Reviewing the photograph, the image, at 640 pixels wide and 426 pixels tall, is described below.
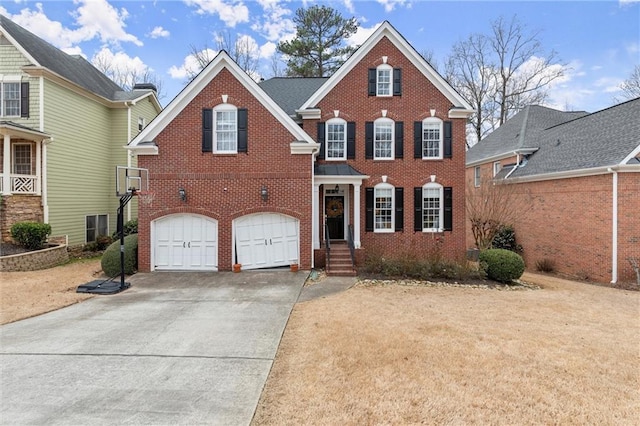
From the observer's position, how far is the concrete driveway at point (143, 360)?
381cm

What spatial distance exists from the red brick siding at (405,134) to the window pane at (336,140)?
1.61 ft

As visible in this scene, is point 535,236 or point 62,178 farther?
point 535,236

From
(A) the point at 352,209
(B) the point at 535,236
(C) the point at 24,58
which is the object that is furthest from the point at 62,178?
(B) the point at 535,236

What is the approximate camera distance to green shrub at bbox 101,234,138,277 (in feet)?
36.2

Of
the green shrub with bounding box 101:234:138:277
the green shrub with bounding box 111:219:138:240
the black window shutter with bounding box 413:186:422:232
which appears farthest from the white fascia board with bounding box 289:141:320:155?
the green shrub with bounding box 111:219:138:240

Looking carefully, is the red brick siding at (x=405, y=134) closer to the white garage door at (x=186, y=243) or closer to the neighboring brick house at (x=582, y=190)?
the neighboring brick house at (x=582, y=190)

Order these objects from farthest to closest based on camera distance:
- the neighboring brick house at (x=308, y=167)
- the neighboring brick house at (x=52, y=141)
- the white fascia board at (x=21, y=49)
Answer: the white fascia board at (x=21, y=49) < the neighboring brick house at (x=52, y=141) < the neighboring brick house at (x=308, y=167)

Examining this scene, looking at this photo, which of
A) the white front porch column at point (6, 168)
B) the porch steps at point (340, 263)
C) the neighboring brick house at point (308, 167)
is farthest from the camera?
the white front porch column at point (6, 168)

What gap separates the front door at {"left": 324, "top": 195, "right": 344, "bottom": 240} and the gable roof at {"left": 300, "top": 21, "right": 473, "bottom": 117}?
410cm

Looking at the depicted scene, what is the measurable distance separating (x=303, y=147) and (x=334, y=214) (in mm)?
3798

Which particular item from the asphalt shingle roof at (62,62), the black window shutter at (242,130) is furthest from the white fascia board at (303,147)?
the asphalt shingle roof at (62,62)

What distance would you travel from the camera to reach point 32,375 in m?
4.62

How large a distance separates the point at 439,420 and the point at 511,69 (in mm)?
33593

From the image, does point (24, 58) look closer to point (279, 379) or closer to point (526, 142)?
point (279, 379)
